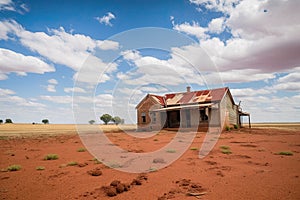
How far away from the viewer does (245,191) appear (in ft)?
15.0

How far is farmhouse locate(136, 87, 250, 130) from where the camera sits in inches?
958

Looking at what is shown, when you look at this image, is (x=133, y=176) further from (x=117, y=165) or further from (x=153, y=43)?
(x=153, y=43)

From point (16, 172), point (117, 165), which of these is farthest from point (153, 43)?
point (16, 172)

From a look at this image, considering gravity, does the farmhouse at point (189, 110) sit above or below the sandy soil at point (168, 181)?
above

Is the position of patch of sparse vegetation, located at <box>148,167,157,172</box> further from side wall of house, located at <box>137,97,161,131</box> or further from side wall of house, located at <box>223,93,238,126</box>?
side wall of house, located at <box>137,97,161,131</box>

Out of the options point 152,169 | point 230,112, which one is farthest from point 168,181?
point 230,112

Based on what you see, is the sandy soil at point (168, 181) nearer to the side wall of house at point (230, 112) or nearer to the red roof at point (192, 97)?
the red roof at point (192, 97)

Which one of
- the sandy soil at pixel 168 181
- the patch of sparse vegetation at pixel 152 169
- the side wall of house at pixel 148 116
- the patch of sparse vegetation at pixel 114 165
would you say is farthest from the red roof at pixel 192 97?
the patch of sparse vegetation at pixel 114 165

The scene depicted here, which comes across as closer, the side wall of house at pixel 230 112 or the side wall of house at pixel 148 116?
the side wall of house at pixel 230 112

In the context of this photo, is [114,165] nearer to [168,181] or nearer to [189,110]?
[168,181]

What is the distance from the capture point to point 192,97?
28.4m

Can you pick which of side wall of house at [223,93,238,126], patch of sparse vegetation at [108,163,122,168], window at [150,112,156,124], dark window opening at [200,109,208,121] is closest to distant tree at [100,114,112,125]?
window at [150,112,156,124]

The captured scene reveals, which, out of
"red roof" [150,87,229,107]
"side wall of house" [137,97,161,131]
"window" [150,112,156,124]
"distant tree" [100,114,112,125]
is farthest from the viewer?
"distant tree" [100,114,112,125]

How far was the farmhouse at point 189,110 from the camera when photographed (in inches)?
958
